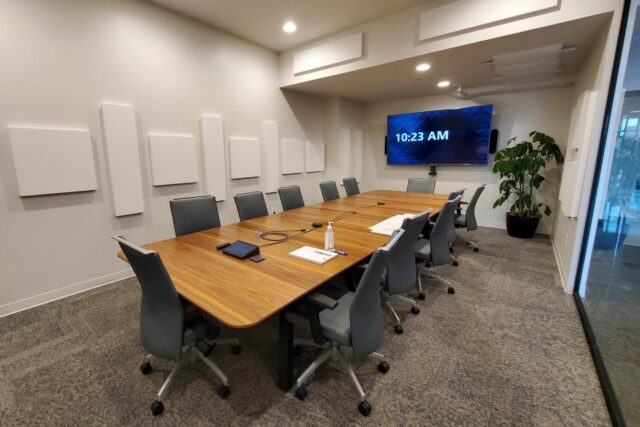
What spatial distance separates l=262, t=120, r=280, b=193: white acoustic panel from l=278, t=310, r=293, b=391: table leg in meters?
3.48

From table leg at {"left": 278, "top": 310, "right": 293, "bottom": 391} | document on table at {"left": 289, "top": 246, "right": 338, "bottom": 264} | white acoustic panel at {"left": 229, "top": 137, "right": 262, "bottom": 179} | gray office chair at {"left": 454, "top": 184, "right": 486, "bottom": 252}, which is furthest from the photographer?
white acoustic panel at {"left": 229, "top": 137, "right": 262, "bottom": 179}

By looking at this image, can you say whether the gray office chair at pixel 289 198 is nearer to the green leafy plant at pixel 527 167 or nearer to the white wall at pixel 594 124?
the white wall at pixel 594 124

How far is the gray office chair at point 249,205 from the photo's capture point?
10.0 ft

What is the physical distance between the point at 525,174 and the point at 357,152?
3.28 m

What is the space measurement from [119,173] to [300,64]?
302 centimetres

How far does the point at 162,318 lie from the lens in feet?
4.82

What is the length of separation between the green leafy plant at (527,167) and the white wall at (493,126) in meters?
0.23

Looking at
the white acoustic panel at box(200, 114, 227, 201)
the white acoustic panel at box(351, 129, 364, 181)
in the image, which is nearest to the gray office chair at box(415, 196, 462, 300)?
the white acoustic panel at box(200, 114, 227, 201)

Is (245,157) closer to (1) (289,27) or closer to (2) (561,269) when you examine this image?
(1) (289,27)

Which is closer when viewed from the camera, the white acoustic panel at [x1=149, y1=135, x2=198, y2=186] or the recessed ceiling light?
the white acoustic panel at [x1=149, y1=135, x2=198, y2=186]

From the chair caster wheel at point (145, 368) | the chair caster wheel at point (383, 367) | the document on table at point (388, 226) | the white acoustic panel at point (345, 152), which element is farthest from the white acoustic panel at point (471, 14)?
the chair caster wheel at point (145, 368)

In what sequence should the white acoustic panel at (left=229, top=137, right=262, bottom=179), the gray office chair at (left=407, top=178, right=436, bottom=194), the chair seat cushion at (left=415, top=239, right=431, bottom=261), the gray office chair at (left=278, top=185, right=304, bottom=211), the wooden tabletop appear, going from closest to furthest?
1. the wooden tabletop
2. the chair seat cushion at (left=415, top=239, right=431, bottom=261)
3. the gray office chair at (left=278, top=185, right=304, bottom=211)
4. the white acoustic panel at (left=229, top=137, right=262, bottom=179)
5. the gray office chair at (left=407, top=178, right=436, bottom=194)

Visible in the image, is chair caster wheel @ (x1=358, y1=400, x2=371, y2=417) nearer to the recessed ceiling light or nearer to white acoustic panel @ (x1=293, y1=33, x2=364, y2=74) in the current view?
white acoustic panel @ (x1=293, y1=33, x2=364, y2=74)

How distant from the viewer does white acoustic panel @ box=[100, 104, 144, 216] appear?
2.96 metres
